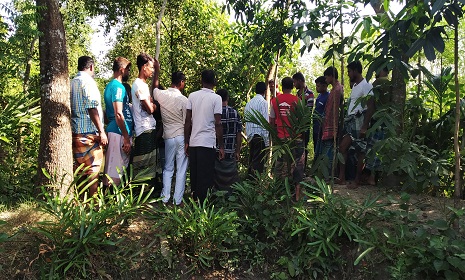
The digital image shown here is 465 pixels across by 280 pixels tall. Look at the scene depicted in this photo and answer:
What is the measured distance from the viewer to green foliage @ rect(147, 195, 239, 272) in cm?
396

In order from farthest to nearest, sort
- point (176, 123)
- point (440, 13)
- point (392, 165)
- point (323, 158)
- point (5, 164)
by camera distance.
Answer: point (5, 164), point (176, 123), point (323, 158), point (392, 165), point (440, 13)

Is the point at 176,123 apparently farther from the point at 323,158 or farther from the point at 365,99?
the point at 365,99

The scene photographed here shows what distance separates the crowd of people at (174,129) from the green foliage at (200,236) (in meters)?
0.52

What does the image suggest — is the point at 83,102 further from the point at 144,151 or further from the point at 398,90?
the point at 398,90

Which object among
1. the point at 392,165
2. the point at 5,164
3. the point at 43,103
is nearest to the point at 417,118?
the point at 392,165

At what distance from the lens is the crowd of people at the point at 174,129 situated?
446 centimetres

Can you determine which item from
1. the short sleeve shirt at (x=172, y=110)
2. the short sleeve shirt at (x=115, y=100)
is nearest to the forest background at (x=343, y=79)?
the short sleeve shirt at (x=115, y=100)

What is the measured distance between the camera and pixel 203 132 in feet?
15.3

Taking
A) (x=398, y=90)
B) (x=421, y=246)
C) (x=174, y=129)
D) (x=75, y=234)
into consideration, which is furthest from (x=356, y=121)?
(x=75, y=234)

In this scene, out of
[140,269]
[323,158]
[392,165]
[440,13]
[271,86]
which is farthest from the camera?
[271,86]

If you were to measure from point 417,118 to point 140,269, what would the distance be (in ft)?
12.0

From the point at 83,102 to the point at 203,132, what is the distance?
1.31 meters

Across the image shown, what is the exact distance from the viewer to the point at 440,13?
3.14 metres

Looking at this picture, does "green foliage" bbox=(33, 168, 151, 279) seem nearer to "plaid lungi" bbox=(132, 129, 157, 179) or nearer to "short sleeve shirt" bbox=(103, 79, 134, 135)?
"plaid lungi" bbox=(132, 129, 157, 179)
